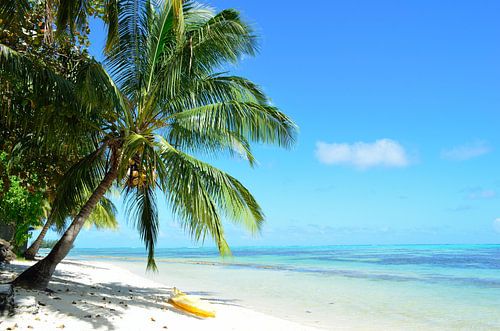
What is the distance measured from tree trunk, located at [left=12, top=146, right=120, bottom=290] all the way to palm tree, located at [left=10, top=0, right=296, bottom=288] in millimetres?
16

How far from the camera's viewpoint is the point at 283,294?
13.7m

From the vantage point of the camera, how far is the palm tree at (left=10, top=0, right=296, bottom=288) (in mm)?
7375

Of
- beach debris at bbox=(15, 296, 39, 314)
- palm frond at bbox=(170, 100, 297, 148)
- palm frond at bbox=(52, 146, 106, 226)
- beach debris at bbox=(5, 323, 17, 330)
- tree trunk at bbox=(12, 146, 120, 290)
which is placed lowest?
beach debris at bbox=(5, 323, 17, 330)

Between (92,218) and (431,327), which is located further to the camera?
(92,218)

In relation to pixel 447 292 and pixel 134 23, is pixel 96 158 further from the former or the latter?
pixel 447 292

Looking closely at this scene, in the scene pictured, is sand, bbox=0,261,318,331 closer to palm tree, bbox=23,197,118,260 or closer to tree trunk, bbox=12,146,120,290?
tree trunk, bbox=12,146,120,290

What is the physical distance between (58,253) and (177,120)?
2.99 m

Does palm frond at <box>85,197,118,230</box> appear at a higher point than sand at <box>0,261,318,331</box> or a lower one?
higher

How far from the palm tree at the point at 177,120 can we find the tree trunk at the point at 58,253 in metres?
0.02

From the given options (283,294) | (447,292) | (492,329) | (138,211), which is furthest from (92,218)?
(492,329)

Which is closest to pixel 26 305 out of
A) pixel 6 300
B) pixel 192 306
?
pixel 6 300

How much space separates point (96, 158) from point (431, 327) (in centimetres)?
705

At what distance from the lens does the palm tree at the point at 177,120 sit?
7375mm

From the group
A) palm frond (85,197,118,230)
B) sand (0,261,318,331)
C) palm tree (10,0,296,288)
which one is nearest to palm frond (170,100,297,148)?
palm tree (10,0,296,288)
